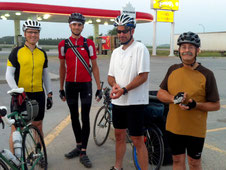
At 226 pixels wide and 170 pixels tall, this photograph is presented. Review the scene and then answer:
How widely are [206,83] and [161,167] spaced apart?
5.88ft

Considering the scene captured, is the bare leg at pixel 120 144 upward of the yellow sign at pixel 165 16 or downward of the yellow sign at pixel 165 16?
downward

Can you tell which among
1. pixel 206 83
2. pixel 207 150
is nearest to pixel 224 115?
pixel 207 150

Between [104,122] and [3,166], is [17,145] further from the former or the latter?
[104,122]

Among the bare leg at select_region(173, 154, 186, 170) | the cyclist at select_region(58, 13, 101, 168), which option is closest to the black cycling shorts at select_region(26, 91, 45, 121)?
the cyclist at select_region(58, 13, 101, 168)

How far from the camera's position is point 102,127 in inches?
173

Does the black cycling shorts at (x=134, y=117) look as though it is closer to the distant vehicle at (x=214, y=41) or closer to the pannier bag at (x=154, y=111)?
the pannier bag at (x=154, y=111)

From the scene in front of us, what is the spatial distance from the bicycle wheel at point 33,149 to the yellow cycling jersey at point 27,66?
23.1 inches

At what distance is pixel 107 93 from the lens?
4.20m

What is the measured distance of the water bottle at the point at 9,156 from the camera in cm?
239

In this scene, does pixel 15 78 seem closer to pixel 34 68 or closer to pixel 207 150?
pixel 34 68

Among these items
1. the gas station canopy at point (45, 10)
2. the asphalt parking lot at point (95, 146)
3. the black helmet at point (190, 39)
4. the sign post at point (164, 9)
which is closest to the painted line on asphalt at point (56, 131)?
the asphalt parking lot at point (95, 146)

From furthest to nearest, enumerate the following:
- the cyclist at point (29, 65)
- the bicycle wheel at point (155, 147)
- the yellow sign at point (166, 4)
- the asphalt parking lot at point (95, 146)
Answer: the yellow sign at point (166, 4) → the asphalt parking lot at point (95, 146) → the bicycle wheel at point (155, 147) → the cyclist at point (29, 65)

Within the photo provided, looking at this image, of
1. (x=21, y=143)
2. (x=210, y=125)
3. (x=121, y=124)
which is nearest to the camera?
(x=21, y=143)

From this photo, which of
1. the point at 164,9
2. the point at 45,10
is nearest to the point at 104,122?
the point at 45,10
